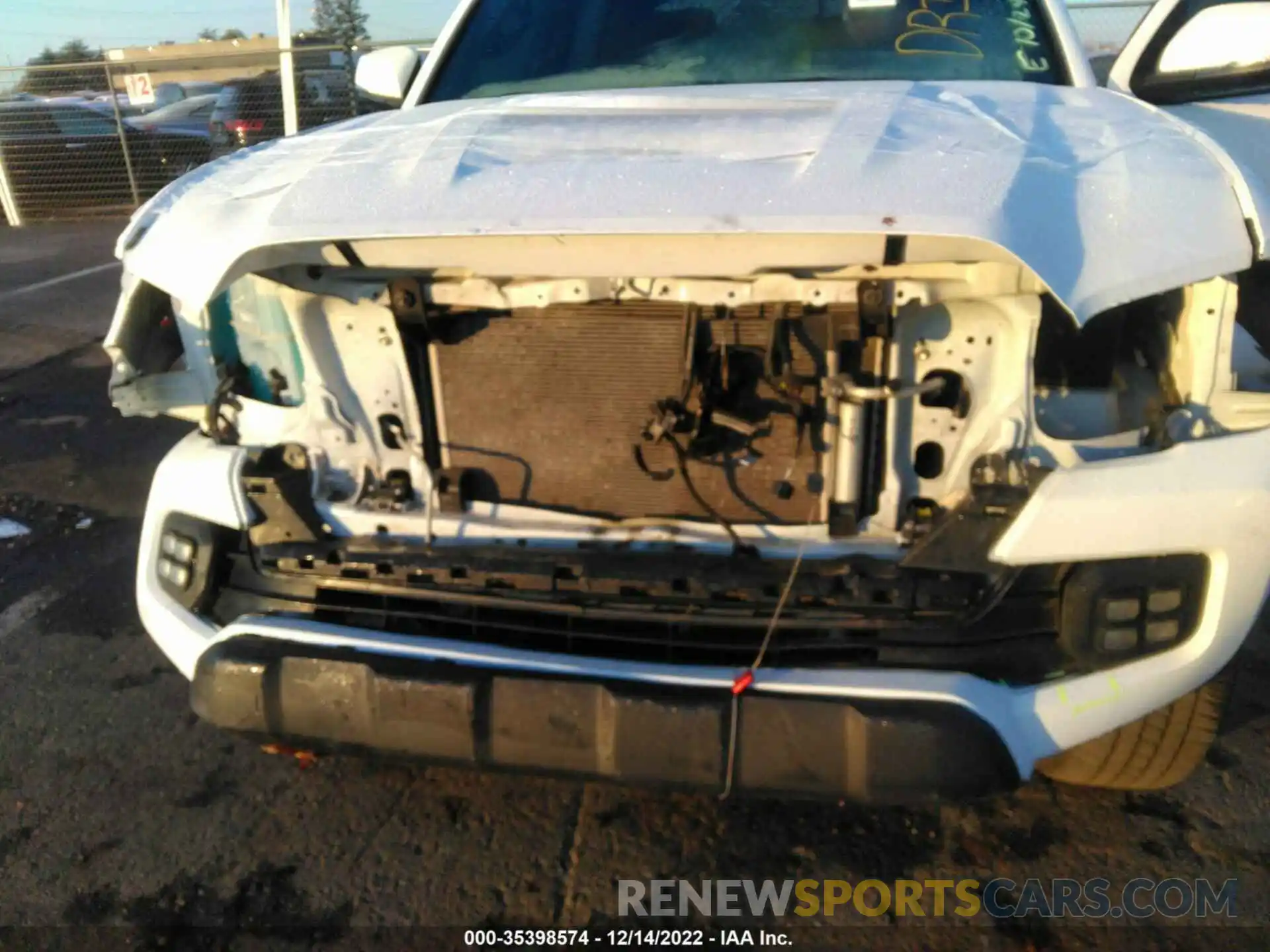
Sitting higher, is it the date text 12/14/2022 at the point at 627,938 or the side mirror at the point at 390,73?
the side mirror at the point at 390,73

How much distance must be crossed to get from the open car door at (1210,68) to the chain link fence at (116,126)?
33.7 feet

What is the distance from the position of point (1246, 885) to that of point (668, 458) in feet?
5.01

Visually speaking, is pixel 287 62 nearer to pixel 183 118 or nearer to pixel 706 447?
pixel 183 118

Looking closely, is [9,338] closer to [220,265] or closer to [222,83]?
[220,265]

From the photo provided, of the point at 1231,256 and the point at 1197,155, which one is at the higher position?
the point at 1197,155

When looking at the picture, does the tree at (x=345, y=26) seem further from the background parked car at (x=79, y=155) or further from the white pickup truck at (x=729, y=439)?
the white pickup truck at (x=729, y=439)

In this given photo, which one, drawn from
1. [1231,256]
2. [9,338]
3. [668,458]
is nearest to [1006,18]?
[1231,256]

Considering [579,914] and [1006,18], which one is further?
[1006,18]

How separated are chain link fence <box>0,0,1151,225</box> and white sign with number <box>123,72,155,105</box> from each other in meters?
0.01

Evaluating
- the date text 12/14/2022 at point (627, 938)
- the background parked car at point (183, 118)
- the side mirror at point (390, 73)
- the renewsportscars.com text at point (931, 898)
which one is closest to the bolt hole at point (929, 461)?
the renewsportscars.com text at point (931, 898)

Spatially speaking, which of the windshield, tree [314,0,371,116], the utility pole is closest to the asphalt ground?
the windshield

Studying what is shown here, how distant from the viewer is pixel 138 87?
1216 centimetres

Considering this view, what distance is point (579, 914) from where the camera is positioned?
A: 2.23 m

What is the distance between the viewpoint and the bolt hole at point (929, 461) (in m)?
2.23
